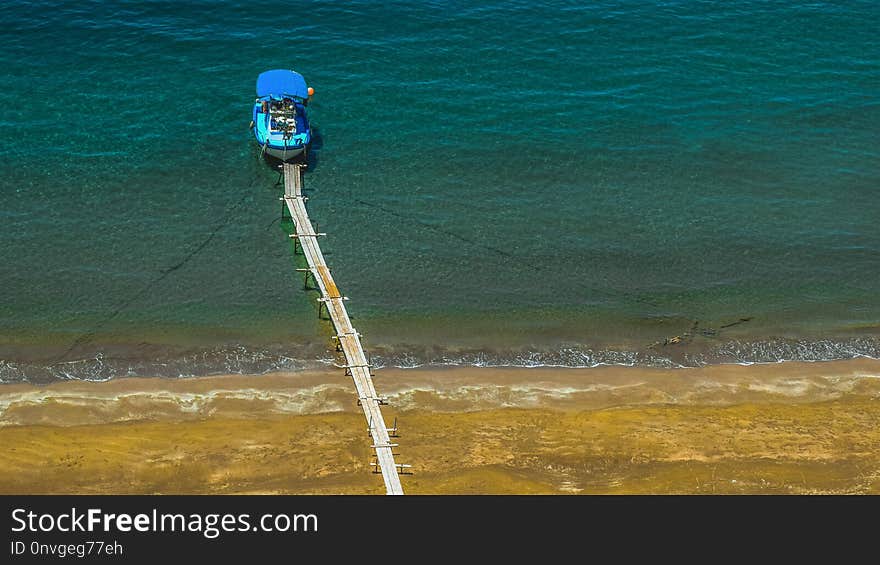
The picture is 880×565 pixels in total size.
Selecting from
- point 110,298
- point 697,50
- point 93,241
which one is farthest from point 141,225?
point 697,50

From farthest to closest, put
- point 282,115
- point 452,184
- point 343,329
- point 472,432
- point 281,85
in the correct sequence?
point 281,85 → point 282,115 → point 452,184 → point 343,329 → point 472,432

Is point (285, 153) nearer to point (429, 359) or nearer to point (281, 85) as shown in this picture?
point (281, 85)

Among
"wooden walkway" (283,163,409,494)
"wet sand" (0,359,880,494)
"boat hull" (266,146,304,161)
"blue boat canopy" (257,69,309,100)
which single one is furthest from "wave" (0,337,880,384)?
"blue boat canopy" (257,69,309,100)

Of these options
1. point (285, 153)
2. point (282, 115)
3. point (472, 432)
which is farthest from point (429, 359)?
point (282, 115)

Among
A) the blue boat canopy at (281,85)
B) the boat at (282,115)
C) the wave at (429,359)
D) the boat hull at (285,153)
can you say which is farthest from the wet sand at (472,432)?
the blue boat canopy at (281,85)

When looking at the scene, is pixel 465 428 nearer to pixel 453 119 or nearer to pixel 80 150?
pixel 453 119

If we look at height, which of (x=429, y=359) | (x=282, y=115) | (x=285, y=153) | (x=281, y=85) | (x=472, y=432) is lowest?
(x=472, y=432)

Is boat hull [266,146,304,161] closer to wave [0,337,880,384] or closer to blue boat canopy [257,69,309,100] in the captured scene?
blue boat canopy [257,69,309,100]
